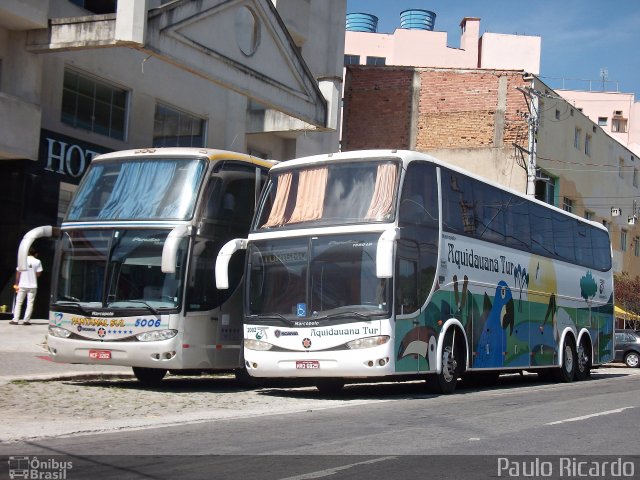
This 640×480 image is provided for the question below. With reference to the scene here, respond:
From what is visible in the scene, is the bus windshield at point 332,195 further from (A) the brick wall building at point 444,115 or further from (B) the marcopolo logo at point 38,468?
(A) the brick wall building at point 444,115

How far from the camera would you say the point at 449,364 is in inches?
620

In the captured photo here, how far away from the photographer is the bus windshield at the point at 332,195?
1431 centimetres

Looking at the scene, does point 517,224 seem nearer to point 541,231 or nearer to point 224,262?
point 541,231

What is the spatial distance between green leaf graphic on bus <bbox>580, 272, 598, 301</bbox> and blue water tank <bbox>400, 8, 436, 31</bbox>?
50.5 metres

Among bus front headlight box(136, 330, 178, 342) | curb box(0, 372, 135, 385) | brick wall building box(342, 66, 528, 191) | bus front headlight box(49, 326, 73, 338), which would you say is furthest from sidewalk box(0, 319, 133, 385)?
brick wall building box(342, 66, 528, 191)

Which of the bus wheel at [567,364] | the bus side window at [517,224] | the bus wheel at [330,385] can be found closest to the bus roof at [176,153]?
the bus wheel at [330,385]

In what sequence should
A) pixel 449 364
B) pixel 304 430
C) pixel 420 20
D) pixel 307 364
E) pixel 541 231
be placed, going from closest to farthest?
pixel 304 430 < pixel 307 364 < pixel 449 364 < pixel 541 231 < pixel 420 20

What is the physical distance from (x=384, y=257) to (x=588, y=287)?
37.3 feet

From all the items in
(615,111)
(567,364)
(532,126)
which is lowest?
(567,364)

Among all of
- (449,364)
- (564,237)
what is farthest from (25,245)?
(564,237)

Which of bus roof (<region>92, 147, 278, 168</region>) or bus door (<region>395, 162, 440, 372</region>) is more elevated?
bus roof (<region>92, 147, 278, 168</region>)

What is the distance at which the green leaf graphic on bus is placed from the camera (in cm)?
2245

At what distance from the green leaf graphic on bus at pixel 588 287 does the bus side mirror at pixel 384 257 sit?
10629 mm

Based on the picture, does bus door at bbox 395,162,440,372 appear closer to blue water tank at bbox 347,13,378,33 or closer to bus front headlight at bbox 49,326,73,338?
bus front headlight at bbox 49,326,73,338
